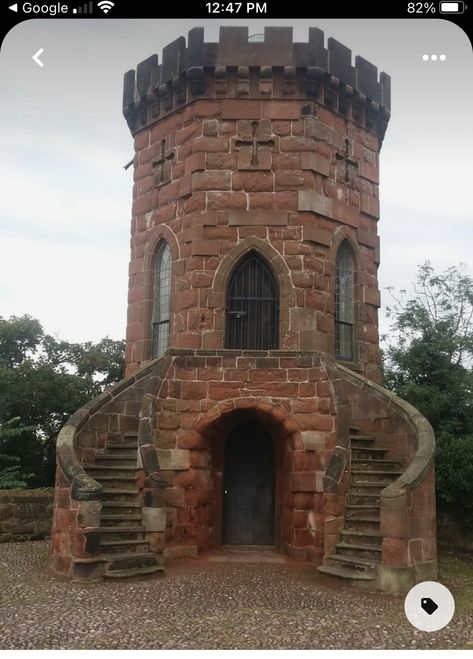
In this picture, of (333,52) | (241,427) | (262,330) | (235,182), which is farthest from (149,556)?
(333,52)

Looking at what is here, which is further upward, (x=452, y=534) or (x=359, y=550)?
(x=359, y=550)

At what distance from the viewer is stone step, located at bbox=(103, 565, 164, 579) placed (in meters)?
8.43

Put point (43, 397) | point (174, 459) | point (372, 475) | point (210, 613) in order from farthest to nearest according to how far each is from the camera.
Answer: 1. point (43, 397)
2. point (174, 459)
3. point (372, 475)
4. point (210, 613)

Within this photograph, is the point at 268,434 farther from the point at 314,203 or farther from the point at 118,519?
the point at 314,203

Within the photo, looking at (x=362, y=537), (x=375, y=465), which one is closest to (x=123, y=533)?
(x=362, y=537)

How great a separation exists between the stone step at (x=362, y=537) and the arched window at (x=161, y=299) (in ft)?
15.3

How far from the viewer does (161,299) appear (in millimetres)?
12258

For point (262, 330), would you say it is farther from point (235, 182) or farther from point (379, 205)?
point (379, 205)

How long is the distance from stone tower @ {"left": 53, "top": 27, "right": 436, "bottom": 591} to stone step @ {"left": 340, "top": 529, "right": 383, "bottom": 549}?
2 centimetres

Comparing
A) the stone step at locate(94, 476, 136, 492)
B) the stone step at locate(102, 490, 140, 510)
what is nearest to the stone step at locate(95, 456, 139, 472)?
the stone step at locate(94, 476, 136, 492)

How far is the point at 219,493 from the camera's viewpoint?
11039 millimetres

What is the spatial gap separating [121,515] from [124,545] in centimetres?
47

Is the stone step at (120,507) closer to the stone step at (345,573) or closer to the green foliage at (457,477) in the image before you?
the stone step at (345,573)

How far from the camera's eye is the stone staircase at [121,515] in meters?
8.69
